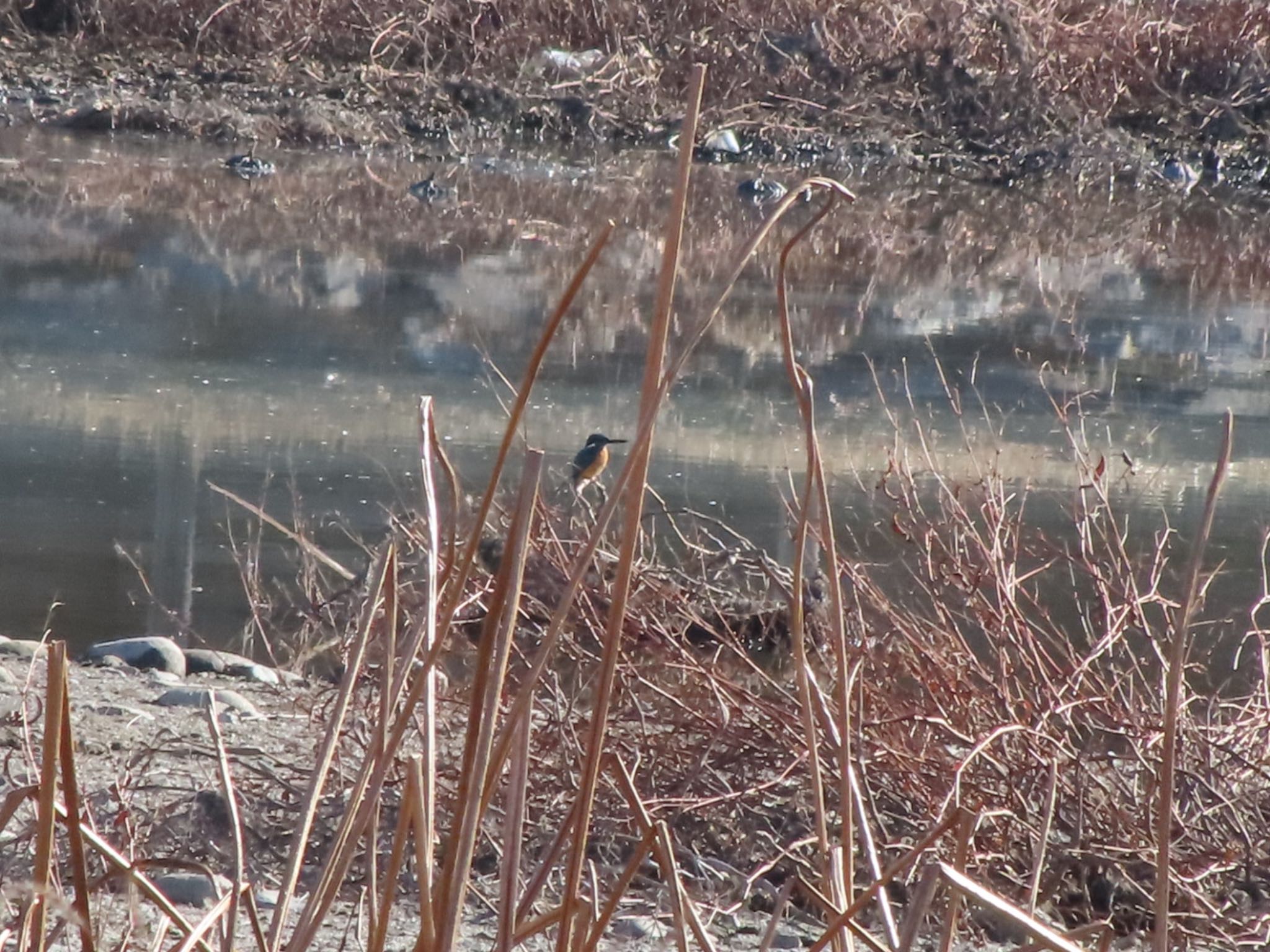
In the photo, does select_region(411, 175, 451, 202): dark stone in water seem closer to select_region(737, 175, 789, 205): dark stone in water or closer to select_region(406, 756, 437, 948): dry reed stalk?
select_region(737, 175, 789, 205): dark stone in water

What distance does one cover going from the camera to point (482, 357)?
271 inches

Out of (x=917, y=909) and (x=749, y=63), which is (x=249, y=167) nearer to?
Answer: (x=749, y=63)

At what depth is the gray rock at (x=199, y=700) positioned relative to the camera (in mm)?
4586

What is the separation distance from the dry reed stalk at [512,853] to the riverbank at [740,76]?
17.9m

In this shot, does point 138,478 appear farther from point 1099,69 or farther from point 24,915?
point 1099,69

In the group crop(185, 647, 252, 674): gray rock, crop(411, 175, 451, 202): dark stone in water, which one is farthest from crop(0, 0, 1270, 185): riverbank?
crop(185, 647, 252, 674): gray rock

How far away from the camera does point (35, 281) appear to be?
9.78 meters

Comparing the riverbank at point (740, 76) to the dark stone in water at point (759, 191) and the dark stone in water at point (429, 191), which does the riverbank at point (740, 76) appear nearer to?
the dark stone in water at point (759, 191)

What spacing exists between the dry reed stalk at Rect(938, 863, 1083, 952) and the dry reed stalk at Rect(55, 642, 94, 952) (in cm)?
57

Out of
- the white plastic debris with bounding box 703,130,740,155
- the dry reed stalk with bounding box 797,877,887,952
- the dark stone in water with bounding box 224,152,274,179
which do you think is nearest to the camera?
the dry reed stalk with bounding box 797,877,887,952

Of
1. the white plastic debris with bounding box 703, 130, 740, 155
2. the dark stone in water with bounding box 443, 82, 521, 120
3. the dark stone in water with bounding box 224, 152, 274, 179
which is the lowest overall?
the dark stone in water with bounding box 224, 152, 274, 179

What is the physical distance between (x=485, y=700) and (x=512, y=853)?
119 millimetres

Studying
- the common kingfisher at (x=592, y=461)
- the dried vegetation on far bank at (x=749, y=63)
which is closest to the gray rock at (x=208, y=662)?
the common kingfisher at (x=592, y=461)

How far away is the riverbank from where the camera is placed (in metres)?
19.5
